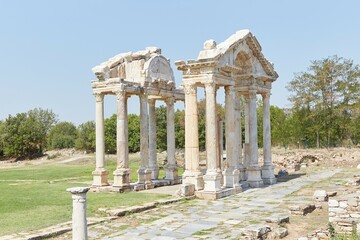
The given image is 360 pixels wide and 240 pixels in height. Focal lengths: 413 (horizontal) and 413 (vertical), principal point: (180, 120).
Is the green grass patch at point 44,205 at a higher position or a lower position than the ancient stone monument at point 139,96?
lower

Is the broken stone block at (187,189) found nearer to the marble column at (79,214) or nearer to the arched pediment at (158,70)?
the arched pediment at (158,70)

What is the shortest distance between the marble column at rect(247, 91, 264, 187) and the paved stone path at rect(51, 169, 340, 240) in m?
3.25

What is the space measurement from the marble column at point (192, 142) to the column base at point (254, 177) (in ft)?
12.6

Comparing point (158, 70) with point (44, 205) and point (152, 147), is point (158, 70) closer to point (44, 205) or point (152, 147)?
point (152, 147)

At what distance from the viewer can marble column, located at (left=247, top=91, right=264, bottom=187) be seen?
827 inches

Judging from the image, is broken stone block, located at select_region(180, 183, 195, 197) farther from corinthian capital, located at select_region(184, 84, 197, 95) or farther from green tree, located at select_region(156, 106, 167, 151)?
green tree, located at select_region(156, 106, 167, 151)

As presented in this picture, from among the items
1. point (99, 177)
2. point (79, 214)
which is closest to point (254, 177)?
point (99, 177)

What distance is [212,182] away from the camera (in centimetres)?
1722

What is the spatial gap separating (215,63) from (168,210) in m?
6.59

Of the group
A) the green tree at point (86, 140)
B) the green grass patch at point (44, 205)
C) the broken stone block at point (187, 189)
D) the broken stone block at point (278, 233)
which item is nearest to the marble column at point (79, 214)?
the green grass patch at point (44, 205)

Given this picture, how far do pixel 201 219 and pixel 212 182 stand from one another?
4.48 meters

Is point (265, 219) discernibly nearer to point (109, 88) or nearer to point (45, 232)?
point (45, 232)

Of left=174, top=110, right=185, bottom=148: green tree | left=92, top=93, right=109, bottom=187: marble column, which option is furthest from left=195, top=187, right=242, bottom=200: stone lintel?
left=174, top=110, right=185, bottom=148: green tree

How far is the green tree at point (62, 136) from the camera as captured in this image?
292 ft
